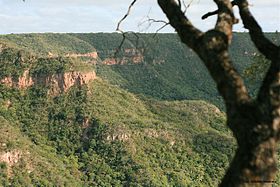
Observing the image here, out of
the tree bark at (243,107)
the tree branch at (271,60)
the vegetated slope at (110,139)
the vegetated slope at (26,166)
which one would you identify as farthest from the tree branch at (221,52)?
the vegetated slope at (110,139)

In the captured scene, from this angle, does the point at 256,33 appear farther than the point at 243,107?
Yes

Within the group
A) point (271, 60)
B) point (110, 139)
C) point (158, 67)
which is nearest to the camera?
point (271, 60)

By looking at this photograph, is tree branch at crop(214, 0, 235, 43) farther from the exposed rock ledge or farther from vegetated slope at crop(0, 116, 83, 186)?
the exposed rock ledge

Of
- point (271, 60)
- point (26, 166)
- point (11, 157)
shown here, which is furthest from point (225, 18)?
point (11, 157)

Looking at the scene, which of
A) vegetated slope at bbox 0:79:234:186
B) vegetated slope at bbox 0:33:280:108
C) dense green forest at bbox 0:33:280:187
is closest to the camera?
dense green forest at bbox 0:33:280:187

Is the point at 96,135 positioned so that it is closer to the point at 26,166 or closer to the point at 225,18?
the point at 26,166

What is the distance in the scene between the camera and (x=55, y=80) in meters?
77.6

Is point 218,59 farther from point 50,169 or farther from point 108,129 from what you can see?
point 108,129

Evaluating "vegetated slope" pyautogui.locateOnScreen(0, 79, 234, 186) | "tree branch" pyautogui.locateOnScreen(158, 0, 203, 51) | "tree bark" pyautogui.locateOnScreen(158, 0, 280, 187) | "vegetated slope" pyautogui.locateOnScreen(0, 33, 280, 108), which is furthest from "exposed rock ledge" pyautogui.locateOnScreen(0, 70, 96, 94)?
"tree bark" pyautogui.locateOnScreen(158, 0, 280, 187)

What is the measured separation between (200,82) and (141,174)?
2610 inches

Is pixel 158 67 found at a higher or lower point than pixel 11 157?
higher

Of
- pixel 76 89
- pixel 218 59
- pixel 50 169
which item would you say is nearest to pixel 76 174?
pixel 50 169

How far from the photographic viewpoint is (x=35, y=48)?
419 ft

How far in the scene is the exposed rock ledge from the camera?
77.4 metres
